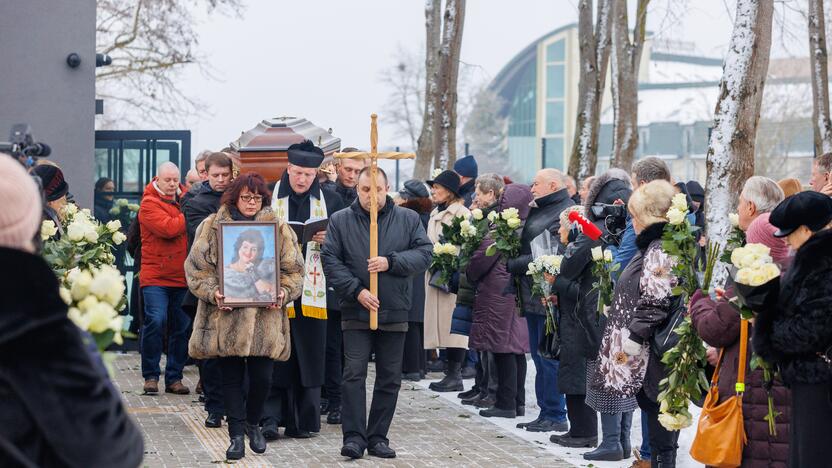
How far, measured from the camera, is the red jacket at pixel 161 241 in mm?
12758

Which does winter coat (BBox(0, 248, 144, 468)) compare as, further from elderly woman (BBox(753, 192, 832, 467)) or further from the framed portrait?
the framed portrait

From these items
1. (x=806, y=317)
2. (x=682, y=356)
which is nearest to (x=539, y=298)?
(x=682, y=356)

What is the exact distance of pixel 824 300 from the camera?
5.90 metres

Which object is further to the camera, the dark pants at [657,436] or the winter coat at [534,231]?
the winter coat at [534,231]

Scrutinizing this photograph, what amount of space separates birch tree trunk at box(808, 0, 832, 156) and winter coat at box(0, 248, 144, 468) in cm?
2120

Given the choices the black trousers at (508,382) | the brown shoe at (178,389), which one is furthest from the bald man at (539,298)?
the brown shoe at (178,389)

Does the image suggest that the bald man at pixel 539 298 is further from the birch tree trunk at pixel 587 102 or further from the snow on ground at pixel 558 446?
the birch tree trunk at pixel 587 102

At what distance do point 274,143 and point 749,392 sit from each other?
295 inches

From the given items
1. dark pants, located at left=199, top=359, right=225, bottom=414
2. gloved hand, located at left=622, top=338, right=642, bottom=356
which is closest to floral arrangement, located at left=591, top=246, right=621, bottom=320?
gloved hand, located at left=622, top=338, right=642, bottom=356

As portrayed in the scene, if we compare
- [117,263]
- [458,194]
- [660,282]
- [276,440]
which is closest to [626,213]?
[660,282]

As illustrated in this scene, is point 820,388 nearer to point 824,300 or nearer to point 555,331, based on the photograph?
point 824,300

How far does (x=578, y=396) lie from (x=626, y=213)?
1604 millimetres

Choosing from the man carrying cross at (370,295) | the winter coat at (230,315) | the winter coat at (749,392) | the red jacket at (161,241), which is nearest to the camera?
the winter coat at (749,392)

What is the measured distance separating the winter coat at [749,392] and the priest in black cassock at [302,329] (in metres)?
4.29
